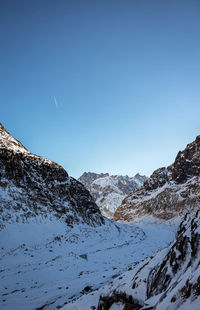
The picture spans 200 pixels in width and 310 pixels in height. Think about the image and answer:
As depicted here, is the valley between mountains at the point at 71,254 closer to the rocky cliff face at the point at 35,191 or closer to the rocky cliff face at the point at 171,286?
the rocky cliff face at the point at 171,286

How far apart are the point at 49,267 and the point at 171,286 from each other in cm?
1557

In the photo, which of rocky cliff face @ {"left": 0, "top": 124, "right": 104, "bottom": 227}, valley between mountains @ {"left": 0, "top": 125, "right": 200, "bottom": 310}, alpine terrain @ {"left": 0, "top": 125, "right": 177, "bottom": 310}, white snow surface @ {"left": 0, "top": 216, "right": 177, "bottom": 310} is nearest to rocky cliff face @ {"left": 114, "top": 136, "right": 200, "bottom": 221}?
valley between mountains @ {"left": 0, "top": 125, "right": 200, "bottom": 310}

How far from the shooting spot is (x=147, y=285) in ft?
18.4

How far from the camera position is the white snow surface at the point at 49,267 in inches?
396

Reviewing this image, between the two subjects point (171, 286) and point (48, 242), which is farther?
point (48, 242)

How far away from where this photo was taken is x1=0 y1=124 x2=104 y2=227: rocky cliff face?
1131 inches

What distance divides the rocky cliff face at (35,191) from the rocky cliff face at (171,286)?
23.1 metres

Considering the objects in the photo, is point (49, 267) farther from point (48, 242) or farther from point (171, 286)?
point (171, 286)

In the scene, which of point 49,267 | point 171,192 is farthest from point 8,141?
point 171,192

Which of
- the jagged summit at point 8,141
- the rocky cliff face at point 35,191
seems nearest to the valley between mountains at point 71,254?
the rocky cliff face at point 35,191

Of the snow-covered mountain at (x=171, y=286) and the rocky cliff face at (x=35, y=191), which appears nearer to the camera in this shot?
the snow-covered mountain at (x=171, y=286)

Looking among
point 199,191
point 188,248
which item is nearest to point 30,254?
point 188,248

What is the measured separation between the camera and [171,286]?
3910 mm

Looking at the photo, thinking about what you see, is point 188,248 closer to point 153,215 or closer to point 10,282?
point 10,282
